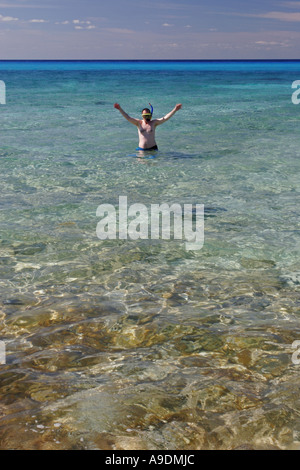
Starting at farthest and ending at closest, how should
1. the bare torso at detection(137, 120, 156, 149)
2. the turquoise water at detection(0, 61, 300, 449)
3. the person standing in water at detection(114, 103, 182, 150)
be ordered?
the bare torso at detection(137, 120, 156, 149)
the person standing in water at detection(114, 103, 182, 150)
the turquoise water at detection(0, 61, 300, 449)

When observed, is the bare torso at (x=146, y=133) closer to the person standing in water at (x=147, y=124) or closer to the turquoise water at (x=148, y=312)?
the person standing in water at (x=147, y=124)

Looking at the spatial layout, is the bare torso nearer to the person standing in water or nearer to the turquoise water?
the person standing in water

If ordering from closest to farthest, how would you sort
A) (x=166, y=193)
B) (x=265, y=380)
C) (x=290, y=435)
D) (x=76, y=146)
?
1. (x=290, y=435)
2. (x=265, y=380)
3. (x=166, y=193)
4. (x=76, y=146)

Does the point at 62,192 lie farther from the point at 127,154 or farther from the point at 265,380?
the point at 265,380

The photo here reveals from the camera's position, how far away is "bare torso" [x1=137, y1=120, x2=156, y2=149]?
13.1 m

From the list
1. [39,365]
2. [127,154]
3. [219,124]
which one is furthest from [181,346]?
[219,124]

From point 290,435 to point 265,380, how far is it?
2.44 feet

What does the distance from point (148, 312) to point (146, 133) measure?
8815 millimetres

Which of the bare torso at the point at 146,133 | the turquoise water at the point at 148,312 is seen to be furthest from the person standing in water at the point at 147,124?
the turquoise water at the point at 148,312

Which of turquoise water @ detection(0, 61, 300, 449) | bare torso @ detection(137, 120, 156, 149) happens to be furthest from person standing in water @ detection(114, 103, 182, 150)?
turquoise water @ detection(0, 61, 300, 449)

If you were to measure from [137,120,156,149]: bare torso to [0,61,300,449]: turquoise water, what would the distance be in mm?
968

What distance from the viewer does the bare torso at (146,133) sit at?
517 inches

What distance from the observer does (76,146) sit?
15.6m

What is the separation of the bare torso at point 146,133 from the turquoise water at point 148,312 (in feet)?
3.18
